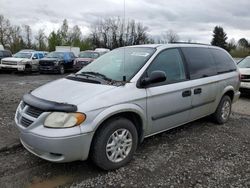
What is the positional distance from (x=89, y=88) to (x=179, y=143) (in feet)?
6.68

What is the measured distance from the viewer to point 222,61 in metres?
6.07

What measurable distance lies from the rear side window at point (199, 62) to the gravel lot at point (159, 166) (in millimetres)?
1173

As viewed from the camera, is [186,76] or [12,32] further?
[12,32]

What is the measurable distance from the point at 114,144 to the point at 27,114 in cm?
118

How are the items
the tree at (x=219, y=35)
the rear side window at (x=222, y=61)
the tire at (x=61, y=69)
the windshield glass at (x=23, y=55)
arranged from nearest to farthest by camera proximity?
the rear side window at (x=222, y=61) → the tire at (x=61, y=69) → the windshield glass at (x=23, y=55) → the tree at (x=219, y=35)

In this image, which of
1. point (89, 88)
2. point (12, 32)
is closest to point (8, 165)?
point (89, 88)

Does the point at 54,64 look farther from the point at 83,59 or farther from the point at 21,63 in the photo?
the point at 21,63

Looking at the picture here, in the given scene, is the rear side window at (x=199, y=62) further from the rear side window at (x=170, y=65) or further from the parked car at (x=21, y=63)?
the parked car at (x=21, y=63)

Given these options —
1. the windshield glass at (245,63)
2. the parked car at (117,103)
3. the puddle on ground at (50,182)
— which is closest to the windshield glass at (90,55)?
the windshield glass at (245,63)

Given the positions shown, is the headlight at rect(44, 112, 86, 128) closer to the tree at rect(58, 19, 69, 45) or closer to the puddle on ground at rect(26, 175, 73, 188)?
the puddle on ground at rect(26, 175, 73, 188)

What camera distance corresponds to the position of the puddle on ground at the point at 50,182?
3.45 m

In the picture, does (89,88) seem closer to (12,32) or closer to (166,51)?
(166,51)

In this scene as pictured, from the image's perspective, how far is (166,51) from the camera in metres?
4.69

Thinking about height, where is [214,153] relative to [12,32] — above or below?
below
